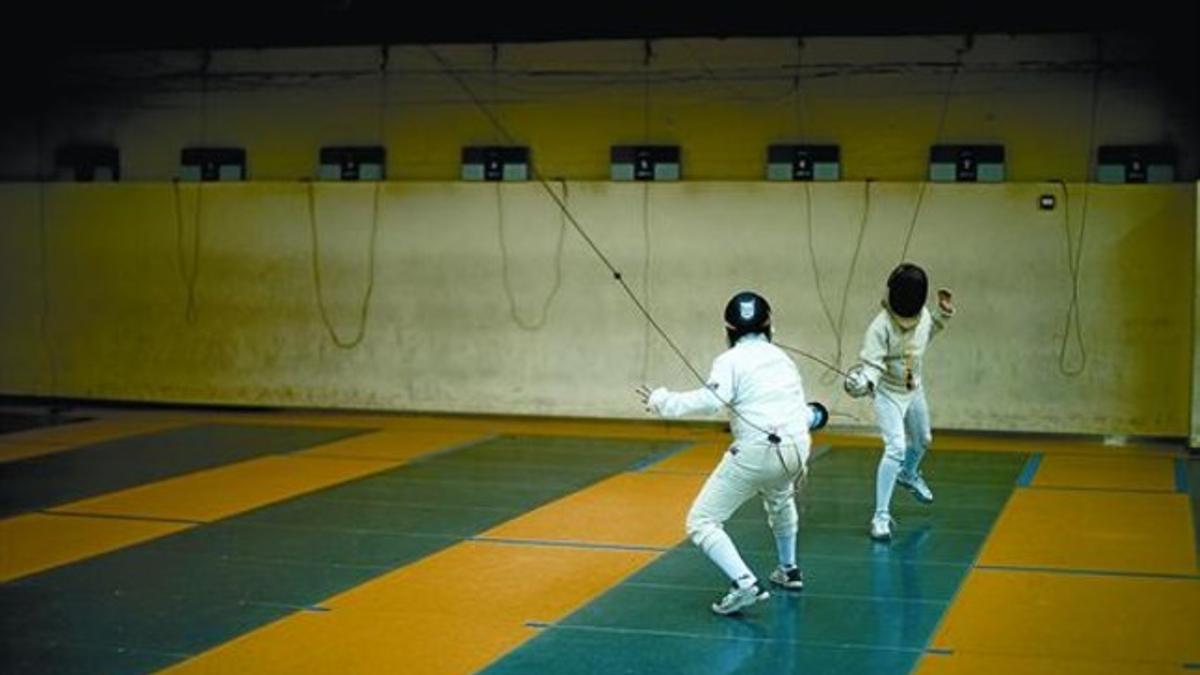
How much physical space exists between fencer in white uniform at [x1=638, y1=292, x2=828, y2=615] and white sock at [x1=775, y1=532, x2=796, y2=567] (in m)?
0.32

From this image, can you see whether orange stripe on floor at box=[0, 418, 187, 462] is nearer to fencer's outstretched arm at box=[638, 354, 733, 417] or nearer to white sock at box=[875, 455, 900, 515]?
white sock at box=[875, 455, 900, 515]

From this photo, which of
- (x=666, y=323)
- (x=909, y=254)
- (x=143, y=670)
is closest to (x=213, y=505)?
(x=143, y=670)

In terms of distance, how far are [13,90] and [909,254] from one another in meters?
10.4

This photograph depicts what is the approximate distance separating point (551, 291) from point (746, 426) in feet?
27.2

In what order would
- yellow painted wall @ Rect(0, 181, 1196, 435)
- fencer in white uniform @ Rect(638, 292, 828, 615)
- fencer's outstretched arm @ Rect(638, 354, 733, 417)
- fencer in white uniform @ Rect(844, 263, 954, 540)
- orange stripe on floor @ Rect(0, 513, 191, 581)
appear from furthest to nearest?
1. yellow painted wall @ Rect(0, 181, 1196, 435)
2. fencer in white uniform @ Rect(844, 263, 954, 540)
3. orange stripe on floor @ Rect(0, 513, 191, 581)
4. fencer in white uniform @ Rect(638, 292, 828, 615)
5. fencer's outstretched arm @ Rect(638, 354, 733, 417)

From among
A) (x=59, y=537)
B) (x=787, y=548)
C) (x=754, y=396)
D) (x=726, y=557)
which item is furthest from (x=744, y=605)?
(x=59, y=537)

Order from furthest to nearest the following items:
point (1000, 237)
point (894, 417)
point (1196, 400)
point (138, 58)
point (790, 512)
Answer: point (138, 58) < point (1000, 237) < point (1196, 400) < point (894, 417) < point (790, 512)

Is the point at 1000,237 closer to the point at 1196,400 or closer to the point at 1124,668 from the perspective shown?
the point at 1196,400

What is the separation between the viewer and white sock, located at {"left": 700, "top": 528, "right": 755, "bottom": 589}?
723cm

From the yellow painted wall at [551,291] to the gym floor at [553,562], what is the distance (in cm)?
94

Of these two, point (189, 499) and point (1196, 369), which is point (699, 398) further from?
point (1196, 369)

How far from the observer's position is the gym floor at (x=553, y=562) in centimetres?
671

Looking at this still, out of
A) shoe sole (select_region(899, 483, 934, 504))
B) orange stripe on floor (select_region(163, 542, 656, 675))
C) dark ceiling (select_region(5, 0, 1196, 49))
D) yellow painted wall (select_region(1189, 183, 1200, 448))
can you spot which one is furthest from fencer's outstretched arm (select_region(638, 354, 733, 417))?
yellow painted wall (select_region(1189, 183, 1200, 448))

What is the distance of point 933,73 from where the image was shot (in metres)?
14.8
